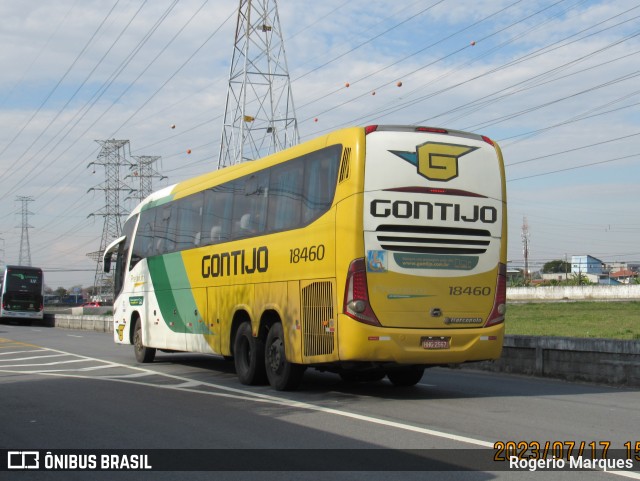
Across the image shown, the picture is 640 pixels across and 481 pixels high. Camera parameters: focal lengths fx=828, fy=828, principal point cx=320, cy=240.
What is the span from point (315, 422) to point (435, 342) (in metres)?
2.60

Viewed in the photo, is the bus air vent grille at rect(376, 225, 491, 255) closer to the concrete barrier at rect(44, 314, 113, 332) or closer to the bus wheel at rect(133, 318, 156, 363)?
the bus wheel at rect(133, 318, 156, 363)

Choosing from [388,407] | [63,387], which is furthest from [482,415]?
[63,387]

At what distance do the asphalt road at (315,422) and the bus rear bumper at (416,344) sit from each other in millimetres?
656

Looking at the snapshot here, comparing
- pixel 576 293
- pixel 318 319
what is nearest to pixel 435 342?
pixel 318 319

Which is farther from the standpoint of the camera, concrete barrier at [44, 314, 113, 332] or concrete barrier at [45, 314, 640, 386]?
concrete barrier at [44, 314, 113, 332]

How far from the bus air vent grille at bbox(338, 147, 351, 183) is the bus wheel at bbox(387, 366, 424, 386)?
3.74 meters

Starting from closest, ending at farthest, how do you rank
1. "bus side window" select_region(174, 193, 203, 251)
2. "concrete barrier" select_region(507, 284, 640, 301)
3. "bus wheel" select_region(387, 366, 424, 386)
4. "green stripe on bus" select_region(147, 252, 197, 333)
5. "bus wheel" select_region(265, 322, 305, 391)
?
1. "bus wheel" select_region(265, 322, 305, 391)
2. "bus wheel" select_region(387, 366, 424, 386)
3. "bus side window" select_region(174, 193, 203, 251)
4. "green stripe on bus" select_region(147, 252, 197, 333)
5. "concrete barrier" select_region(507, 284, 640, 301)

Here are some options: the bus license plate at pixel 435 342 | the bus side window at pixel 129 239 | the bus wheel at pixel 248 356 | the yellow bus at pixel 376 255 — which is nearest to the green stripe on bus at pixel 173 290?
the bus side window at pixel 129 239

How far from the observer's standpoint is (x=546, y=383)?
1489cm

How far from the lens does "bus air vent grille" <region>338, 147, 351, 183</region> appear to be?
11680mm

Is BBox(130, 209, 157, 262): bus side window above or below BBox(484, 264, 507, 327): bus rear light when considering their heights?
above

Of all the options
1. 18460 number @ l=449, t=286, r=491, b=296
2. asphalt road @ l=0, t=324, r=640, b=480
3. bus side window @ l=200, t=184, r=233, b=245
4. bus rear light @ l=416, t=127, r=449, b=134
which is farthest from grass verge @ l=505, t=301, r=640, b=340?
bus rear light @ l=416, t=127, r=449, b=134

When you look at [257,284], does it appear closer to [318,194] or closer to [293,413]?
[318,194]

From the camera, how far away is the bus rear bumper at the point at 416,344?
37.1ft
